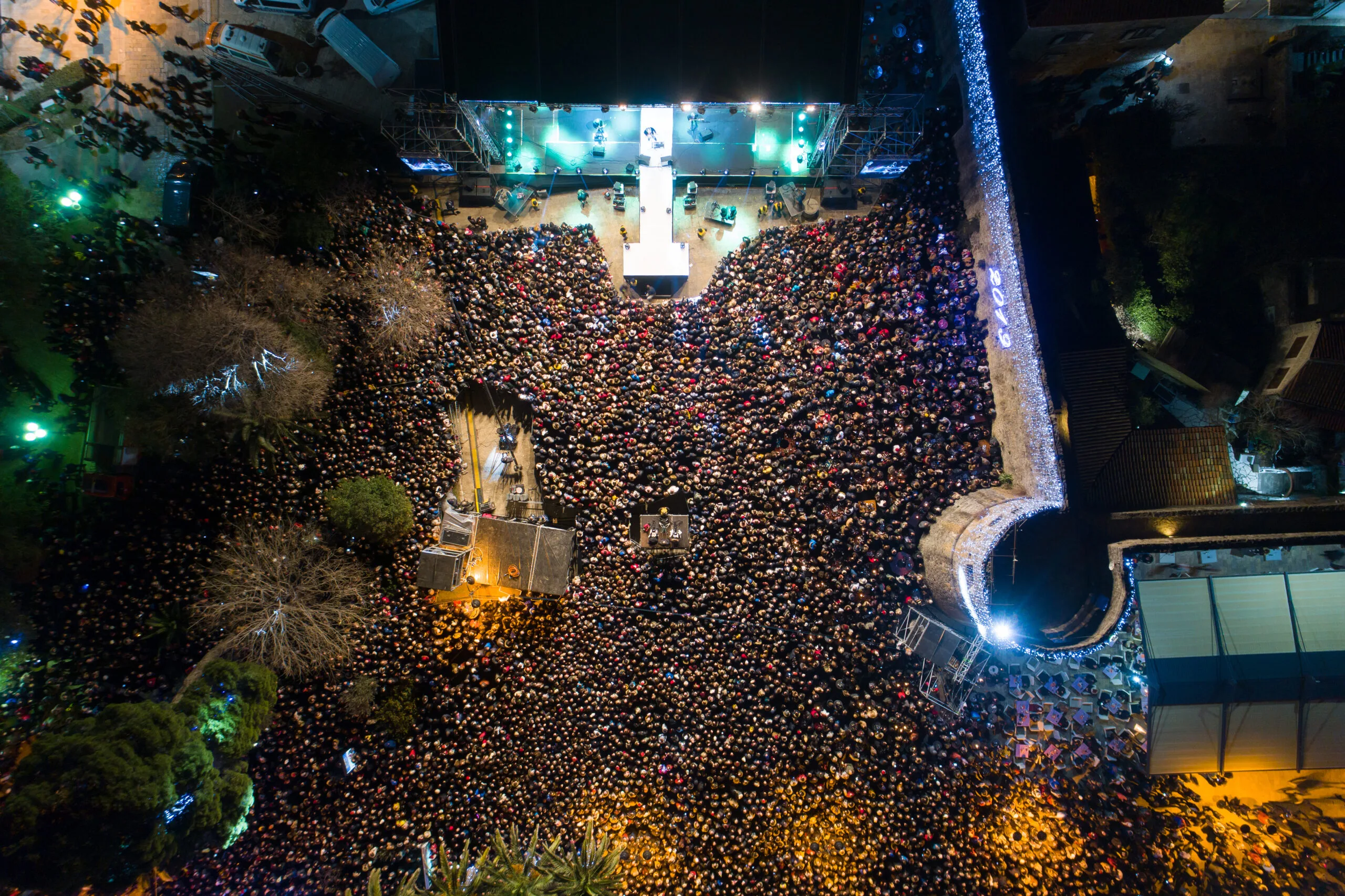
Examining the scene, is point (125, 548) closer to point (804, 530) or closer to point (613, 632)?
point (613, 632)

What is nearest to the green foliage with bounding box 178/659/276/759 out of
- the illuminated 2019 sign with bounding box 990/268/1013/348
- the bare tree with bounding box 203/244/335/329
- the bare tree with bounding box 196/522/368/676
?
the bare tree with bounding box 196/522/368/676

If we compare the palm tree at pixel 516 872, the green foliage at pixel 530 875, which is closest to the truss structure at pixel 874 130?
the green foliage at pixel 530 875

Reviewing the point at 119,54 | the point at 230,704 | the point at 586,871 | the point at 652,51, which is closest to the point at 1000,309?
the point at 652,51

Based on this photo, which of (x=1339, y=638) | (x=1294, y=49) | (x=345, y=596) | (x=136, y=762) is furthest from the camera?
(x=1294, y=49)

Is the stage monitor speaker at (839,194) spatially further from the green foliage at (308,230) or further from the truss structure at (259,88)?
the truss structure at (259,88)

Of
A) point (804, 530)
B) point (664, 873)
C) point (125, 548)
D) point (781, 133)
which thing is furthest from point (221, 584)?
point (781, 133)

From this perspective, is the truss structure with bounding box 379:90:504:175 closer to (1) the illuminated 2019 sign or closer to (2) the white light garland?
(2) the white light garland
